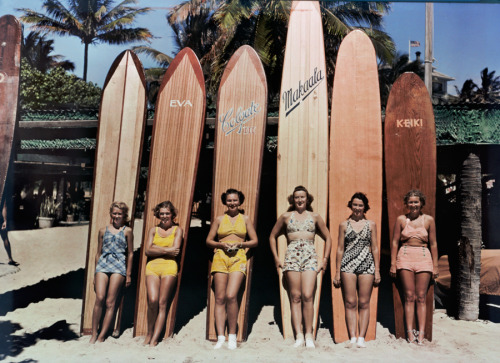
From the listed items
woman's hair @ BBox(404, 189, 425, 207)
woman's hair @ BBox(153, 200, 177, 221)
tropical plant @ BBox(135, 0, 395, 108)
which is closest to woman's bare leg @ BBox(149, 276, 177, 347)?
woman's hair @ BBox(153, 200, 177, 221)

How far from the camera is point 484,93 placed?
2214 cm

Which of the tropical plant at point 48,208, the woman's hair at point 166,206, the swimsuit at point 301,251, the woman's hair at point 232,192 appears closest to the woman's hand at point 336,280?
the swimsuit at point 301,251

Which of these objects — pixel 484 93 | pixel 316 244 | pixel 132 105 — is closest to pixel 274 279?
pixel 316 244

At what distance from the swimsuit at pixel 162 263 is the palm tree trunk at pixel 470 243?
9.84 ft

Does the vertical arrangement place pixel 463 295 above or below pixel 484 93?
below

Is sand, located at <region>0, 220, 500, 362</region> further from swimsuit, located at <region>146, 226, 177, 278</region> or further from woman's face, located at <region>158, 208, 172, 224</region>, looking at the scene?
woman's face, located at <region>158, 208, 172, 224</region>

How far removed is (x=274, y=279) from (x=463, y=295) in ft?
8.94

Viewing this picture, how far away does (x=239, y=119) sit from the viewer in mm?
4562

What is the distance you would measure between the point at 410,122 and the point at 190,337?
3053 mm

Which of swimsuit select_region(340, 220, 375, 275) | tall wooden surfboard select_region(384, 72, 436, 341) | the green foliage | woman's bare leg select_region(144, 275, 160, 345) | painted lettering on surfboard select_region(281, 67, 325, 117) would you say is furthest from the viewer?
the green foliage

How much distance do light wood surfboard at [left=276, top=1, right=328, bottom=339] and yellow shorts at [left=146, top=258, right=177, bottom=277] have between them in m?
1.02

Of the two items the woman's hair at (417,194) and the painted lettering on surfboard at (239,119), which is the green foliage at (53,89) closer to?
the painted lettering on surfboard at (239,119)

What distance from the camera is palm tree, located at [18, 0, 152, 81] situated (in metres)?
14.7

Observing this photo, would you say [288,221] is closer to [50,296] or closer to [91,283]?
[91,283]
